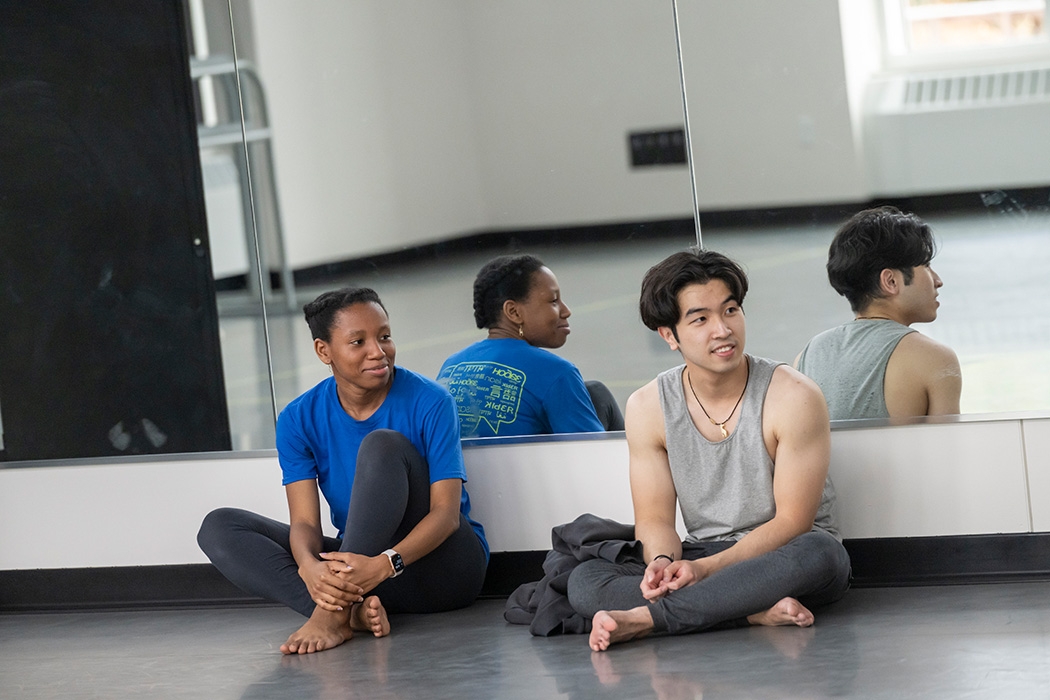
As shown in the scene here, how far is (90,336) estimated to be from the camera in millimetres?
3762

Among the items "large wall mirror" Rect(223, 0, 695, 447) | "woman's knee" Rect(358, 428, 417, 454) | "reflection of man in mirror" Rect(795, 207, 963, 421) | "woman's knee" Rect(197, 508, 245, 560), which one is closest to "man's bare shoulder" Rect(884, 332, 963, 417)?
"reflection of man in mirror" Rect(795, 207, 963, 421)

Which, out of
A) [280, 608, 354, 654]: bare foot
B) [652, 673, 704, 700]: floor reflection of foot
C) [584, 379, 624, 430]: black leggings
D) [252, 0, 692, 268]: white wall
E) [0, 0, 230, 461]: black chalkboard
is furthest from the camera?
[0, 0, 230, 461]: black chalkboard

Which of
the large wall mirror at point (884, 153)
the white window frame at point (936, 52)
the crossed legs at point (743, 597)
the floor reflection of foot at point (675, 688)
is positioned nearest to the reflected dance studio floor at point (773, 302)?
the large wall mirror at point (884, 153)

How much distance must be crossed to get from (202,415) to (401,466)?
881 mm

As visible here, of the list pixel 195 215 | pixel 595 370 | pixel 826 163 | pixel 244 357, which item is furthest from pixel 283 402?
pixel 826 163

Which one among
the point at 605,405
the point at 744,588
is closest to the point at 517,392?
the point at 605,405

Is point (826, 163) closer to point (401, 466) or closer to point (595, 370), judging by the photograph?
point (595, 370)

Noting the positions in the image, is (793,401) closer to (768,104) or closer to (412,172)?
(768,104)

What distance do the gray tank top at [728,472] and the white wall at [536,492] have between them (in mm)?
205

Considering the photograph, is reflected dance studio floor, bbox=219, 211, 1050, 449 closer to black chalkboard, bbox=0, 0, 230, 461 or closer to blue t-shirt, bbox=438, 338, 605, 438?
blue t-shirt, bbox=438, 338, 605, 438

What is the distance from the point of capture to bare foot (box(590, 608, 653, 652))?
2.75 metres

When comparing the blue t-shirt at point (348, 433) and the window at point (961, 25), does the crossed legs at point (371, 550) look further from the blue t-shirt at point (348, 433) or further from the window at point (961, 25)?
the window at point (961, 25)

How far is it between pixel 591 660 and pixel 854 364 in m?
0.94

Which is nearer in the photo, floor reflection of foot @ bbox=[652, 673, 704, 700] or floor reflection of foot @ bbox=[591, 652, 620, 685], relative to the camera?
floor reflection of foot @ bbox=[652, 673, 704, 700]
